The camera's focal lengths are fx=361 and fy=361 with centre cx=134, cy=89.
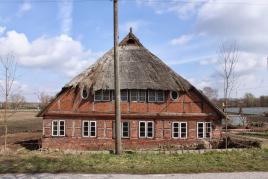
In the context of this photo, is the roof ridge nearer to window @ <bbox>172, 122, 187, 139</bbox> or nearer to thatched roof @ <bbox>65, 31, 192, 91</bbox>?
thatched roof @ <bbox>65, 31, 192, 91</bbox>

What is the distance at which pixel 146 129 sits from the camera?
29.2 metres

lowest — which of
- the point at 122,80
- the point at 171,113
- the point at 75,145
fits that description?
the point at 75,145

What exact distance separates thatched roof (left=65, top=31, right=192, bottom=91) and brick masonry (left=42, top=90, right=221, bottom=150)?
1.17 m

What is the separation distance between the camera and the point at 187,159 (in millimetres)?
16172

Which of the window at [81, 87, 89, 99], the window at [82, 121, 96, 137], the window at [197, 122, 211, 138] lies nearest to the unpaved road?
the window at [197, 122, 211, 138]

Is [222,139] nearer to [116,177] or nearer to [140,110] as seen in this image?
[140,110]

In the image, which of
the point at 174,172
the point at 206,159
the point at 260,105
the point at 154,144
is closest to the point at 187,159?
the point at 206,159

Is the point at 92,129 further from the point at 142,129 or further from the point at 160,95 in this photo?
the point at 160,95

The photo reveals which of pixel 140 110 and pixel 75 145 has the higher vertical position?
pixel 140 110

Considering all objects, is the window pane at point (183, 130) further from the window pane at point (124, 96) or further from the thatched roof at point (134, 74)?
the window pane at point (124, 96)

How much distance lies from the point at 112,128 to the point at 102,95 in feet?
9.16

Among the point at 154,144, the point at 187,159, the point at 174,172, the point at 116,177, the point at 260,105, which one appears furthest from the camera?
the point at 260,105

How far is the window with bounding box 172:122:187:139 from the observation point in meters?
29.3

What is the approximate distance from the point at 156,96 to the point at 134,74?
2545 mm
